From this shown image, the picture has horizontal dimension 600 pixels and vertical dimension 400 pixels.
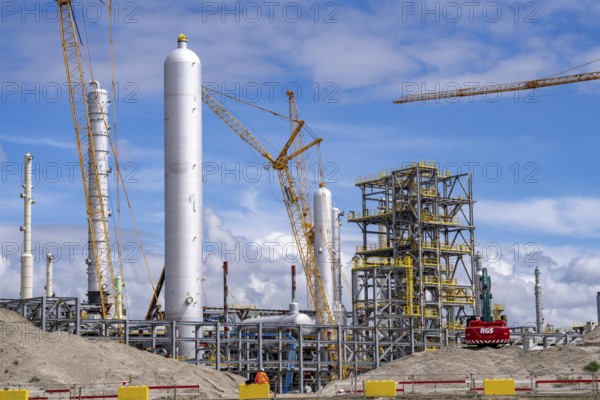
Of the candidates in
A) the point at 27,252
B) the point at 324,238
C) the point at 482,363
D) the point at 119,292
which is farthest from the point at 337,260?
the point at 482,363

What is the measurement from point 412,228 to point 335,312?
18.6 metres

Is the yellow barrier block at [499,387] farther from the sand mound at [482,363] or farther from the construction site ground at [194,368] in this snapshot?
the sand mound at [482,363]

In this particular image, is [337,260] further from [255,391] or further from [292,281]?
[255,391]

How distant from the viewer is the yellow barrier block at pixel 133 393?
168ft

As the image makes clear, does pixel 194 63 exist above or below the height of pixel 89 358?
above

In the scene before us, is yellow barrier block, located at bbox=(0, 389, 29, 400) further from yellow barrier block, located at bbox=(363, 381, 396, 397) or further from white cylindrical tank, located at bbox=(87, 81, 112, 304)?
white cylindrical tank, located at bbox=(87, 81, 112, 304)

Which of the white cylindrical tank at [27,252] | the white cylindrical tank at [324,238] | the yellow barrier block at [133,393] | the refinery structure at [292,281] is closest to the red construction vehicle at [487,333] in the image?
the refinery structure at [292,281]

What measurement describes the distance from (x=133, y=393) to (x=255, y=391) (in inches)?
270

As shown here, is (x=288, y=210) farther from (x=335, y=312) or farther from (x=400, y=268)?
(x=400, y=268)

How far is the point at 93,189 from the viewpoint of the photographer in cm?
12062

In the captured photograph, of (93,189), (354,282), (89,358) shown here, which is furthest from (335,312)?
(89,358)

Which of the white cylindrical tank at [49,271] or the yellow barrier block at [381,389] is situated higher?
the white cylindrical tank at [49,271]

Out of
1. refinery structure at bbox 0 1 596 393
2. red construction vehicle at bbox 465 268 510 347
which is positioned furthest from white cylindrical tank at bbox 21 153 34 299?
red construction vehicle at bbox 465 268 510 347

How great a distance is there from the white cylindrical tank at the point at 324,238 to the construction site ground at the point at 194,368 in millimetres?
48414
